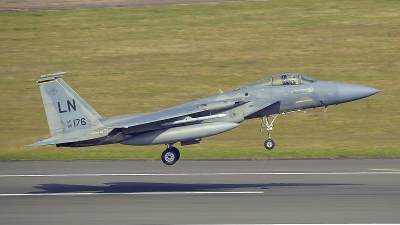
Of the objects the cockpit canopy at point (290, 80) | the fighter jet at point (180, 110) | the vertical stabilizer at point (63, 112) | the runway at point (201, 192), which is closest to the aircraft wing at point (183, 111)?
the fighter jet at point (180, 110)

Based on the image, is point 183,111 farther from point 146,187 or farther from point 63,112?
point 63,112

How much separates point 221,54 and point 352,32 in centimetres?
909

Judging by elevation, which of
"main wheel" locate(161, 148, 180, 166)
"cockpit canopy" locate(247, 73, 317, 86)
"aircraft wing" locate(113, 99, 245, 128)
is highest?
"cockpit canopy" locate(247, 73, 317, 86)

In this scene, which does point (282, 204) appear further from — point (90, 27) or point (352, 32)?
point (90, 27)

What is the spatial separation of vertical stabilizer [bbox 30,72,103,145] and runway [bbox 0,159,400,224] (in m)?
2.20

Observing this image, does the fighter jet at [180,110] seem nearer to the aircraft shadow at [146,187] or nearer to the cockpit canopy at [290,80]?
the cockpit canopy at [290,80]

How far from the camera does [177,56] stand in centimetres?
4081

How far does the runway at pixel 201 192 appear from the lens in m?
18.2

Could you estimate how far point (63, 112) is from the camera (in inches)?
880

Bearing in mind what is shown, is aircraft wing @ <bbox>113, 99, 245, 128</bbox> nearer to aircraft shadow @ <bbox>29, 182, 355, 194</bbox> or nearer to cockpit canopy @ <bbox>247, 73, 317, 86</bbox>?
cockpit canopy @ <bbox>247, 73, 317, 86</bbox>

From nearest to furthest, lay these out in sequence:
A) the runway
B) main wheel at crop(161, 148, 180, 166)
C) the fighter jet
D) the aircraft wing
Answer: the runway, the aircraft wing, the fighter jet, main wheel at crop(161, 148, 180, 166)

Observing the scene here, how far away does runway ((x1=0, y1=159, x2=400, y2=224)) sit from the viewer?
1822 cm

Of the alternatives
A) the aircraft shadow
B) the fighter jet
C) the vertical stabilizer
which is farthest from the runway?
the vertical stabilizer

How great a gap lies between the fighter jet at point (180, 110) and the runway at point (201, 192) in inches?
73.7
